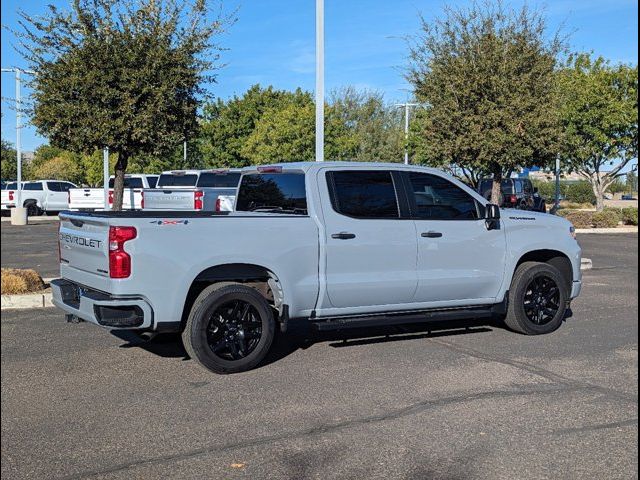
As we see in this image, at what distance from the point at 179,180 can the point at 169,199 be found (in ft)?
17.1

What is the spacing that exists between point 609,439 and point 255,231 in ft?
10.7

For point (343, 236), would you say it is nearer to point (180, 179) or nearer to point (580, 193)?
point (180, 179)

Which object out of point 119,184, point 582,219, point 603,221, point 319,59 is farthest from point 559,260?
point 603,221

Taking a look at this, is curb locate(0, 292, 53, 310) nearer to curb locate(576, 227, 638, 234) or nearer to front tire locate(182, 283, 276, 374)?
front tire locate(182, 283, 276, 374)

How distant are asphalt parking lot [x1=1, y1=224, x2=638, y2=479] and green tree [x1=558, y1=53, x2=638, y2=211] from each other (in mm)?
23270

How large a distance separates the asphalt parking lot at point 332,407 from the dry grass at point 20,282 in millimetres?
1416

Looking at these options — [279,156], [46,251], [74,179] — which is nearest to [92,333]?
[46,251]

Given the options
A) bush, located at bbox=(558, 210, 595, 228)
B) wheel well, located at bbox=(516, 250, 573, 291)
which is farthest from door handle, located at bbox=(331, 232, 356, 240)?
bush, located at bbox=(558, 210, 595, 228)

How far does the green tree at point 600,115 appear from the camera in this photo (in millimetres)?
29047

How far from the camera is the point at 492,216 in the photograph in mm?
7598

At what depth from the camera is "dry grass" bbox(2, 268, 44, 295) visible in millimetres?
9297

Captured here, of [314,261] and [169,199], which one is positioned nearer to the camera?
[314,261]

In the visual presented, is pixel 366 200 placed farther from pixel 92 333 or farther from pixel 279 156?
pixel 279 156

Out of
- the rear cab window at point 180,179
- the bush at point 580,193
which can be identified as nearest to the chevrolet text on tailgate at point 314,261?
the rear cab window at point 180,179
